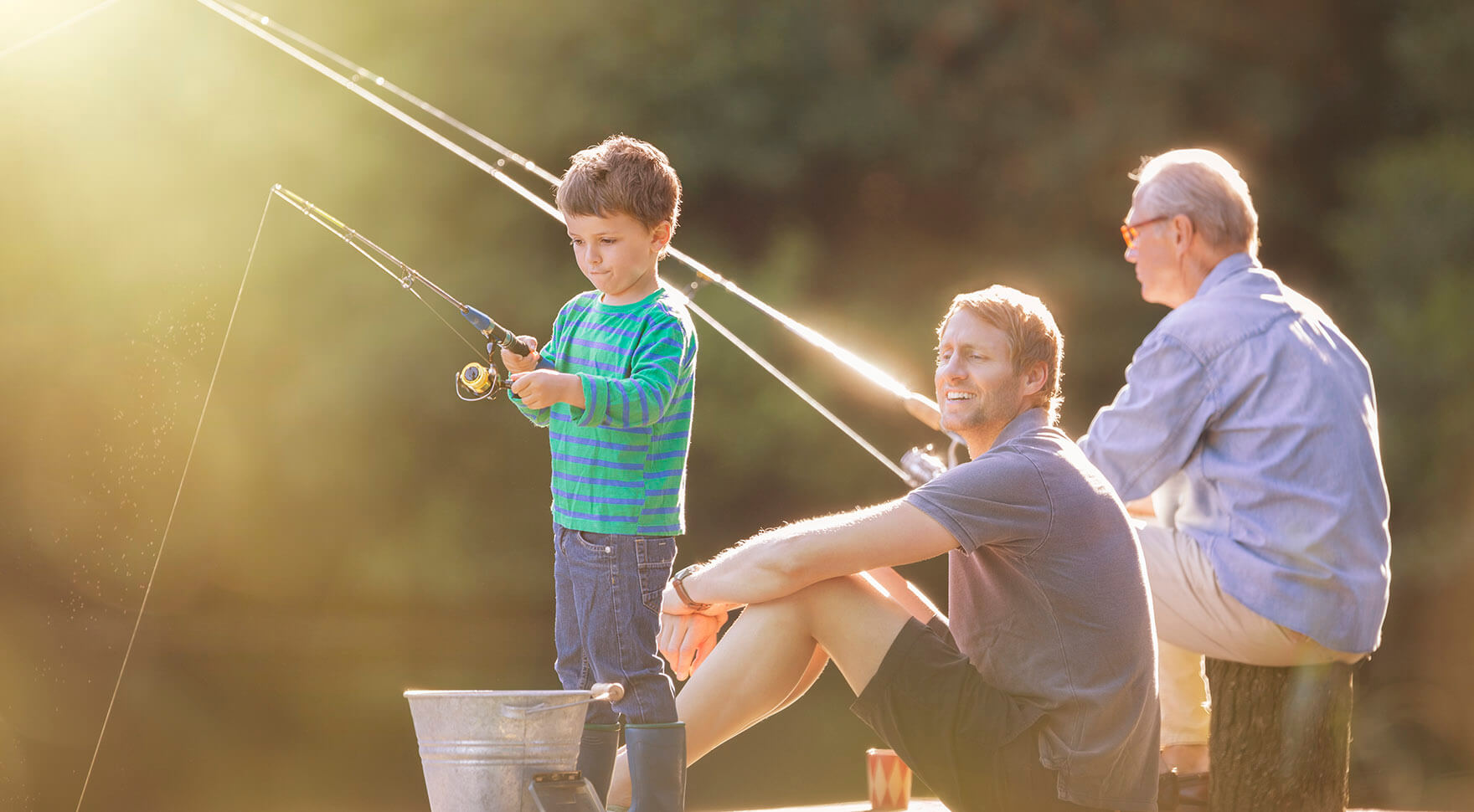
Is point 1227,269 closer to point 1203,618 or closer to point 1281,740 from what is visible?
point 1203,618

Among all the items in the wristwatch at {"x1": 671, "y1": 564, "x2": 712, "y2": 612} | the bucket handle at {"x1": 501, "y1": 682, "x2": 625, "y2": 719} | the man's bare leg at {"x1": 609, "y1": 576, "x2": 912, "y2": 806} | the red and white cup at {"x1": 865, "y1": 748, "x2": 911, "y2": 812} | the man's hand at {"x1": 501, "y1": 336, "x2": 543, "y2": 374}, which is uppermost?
the man's hand at {"x1": 501, "y1": 336, "x2": 543, "y2": 374}

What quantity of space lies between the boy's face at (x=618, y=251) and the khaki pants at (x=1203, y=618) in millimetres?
968

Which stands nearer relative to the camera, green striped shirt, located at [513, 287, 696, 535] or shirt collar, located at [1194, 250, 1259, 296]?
green striped shirt, located at [513, 287, 696, 535]

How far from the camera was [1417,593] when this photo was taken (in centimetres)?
870

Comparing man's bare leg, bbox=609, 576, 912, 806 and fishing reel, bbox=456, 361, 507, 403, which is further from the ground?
fishing reel, bbox=456, 361, 507, 403

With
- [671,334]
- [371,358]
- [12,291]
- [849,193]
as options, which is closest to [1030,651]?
[671,334]

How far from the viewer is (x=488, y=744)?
5.32ft

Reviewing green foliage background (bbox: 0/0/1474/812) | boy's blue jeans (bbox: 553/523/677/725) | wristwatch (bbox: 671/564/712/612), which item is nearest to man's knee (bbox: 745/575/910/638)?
wristwatch (bbox: 671/564/712/612)

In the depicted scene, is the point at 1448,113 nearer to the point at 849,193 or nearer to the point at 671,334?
the point at 849,193

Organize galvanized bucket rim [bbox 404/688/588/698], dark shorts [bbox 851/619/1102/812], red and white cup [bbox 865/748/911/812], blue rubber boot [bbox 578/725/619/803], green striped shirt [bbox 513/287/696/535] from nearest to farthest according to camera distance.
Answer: galvanized bucket rim [bbox 404/688/588/698] < dark shorts [bbox 851/619/1102/812] < blue rubber boot [bbox 578/725/619/803] < green striped shirt [bbox 513/287/696/535] < red and white cup [bbox 865/748/911/812]

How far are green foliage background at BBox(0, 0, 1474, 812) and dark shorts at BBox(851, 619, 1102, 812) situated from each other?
5.41 meters

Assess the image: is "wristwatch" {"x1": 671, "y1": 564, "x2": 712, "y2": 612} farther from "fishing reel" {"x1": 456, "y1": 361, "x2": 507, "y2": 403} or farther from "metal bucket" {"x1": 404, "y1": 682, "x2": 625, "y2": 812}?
"fishing reel" {"x1": 456, "y1": 361, "x2": 507, "y2": 403}

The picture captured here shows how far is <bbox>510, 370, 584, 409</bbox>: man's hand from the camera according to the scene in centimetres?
201

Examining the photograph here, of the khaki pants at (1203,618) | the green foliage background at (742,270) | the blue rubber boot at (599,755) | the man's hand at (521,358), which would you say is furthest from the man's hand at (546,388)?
the green foliage background at (742,270)
